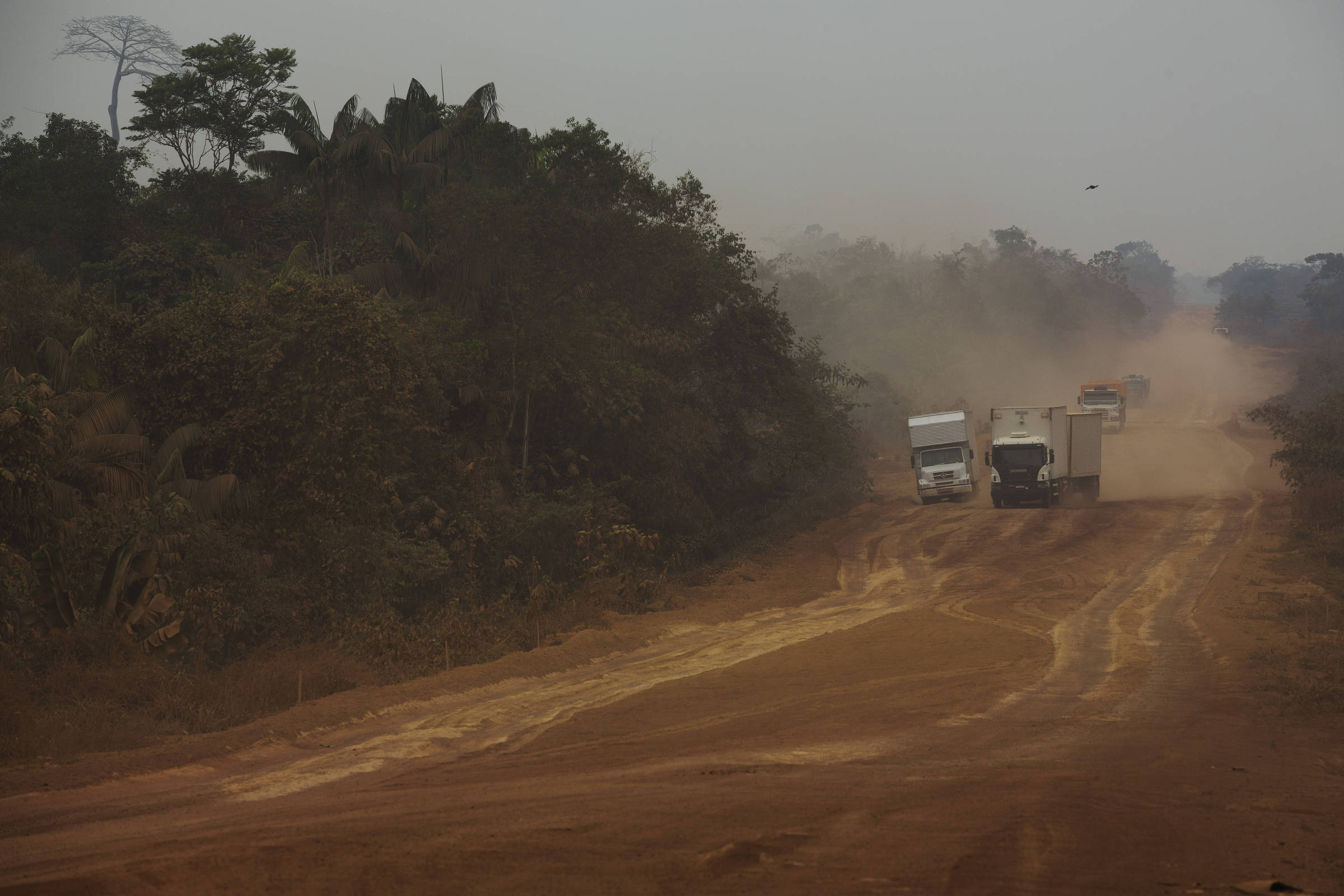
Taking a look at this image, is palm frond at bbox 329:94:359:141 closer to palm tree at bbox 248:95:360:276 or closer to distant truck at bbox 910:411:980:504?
palm tree at bbox 248:95:360:276

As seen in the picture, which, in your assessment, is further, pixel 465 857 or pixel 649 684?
pixel 649 684

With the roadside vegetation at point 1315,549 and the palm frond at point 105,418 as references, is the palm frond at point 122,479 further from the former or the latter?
the roadside vegetation at point 1315,549

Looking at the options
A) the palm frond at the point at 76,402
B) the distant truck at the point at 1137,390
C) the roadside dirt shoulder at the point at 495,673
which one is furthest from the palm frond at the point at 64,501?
the distant truck at the point at 1137,390

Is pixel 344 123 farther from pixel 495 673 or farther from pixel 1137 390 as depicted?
pixel 1137 390

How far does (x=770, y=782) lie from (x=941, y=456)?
27.9m

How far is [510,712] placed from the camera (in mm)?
11867

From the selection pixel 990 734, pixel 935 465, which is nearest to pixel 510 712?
pixel 990 734

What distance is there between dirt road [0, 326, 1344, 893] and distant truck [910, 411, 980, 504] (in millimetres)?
16458

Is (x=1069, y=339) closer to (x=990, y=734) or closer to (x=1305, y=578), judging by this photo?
(x=1305, y=578)

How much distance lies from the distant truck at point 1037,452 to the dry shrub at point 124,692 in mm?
24825

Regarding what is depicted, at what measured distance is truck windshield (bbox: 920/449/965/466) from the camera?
34906 mm

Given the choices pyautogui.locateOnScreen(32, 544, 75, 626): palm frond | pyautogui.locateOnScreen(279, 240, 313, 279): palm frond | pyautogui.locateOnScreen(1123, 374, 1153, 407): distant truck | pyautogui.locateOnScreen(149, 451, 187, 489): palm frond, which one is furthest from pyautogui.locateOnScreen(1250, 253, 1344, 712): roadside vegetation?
pyautogui.locateOnScreen(1123, 374, 1153, 407): distant truck

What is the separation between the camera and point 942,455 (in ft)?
115

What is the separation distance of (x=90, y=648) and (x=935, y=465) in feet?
93.0
